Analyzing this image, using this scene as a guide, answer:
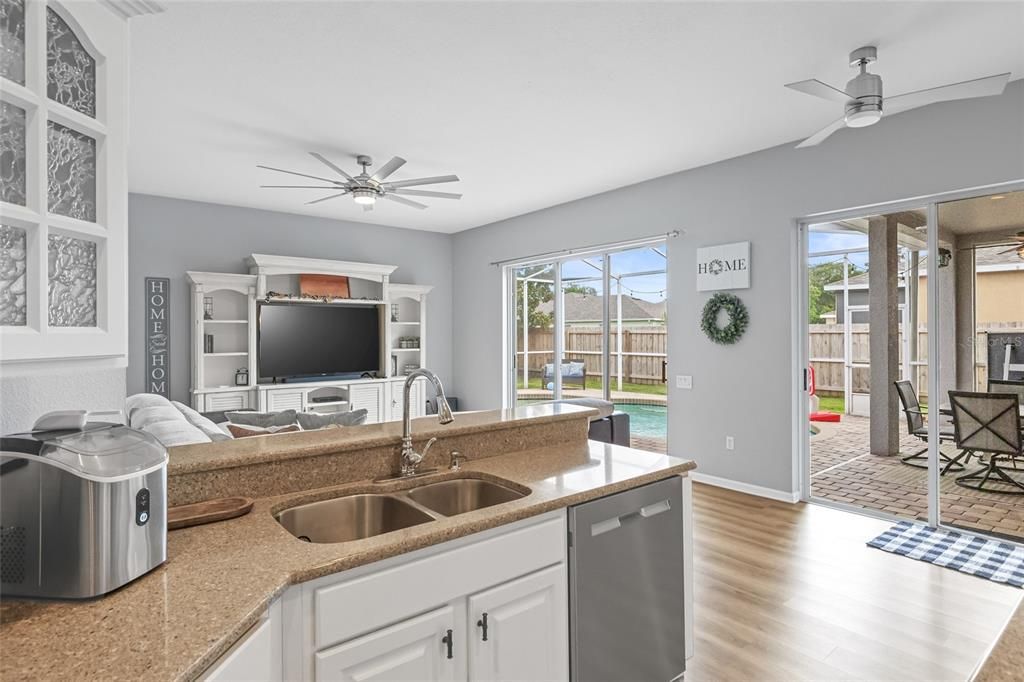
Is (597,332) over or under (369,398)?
over

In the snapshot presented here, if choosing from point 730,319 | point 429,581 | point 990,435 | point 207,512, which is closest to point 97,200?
point 207,512

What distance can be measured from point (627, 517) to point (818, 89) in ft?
7.26

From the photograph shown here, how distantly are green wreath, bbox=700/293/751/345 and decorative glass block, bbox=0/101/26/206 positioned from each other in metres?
4.37

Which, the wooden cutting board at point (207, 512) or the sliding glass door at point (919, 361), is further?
the sliding glass door at point (919, 361)

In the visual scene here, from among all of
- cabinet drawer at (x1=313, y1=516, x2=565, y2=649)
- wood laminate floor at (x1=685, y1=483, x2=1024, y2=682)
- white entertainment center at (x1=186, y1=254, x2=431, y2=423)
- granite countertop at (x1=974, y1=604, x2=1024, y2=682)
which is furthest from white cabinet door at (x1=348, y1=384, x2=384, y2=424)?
granite countertop at (x1=974, y1=604, x2=1024, y2=682)

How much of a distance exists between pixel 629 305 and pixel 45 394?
16.0 ft

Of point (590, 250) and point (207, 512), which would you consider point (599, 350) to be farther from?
point (207, 512)

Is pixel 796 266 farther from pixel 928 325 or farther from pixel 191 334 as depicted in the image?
pixel 191 334

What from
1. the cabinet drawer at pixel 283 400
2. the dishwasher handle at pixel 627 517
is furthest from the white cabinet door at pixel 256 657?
the cabinet drawer at pixel 283 400

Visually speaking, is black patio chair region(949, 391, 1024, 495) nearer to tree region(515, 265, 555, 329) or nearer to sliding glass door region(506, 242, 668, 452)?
sliding glass door region(506, 242, 668, 452)

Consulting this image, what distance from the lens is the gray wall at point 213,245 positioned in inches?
213

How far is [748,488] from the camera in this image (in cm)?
435

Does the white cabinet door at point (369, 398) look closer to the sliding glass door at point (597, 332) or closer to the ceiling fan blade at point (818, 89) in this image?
the sliding glass door at point (597, 332)

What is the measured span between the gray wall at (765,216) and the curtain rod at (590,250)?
0.22ft
